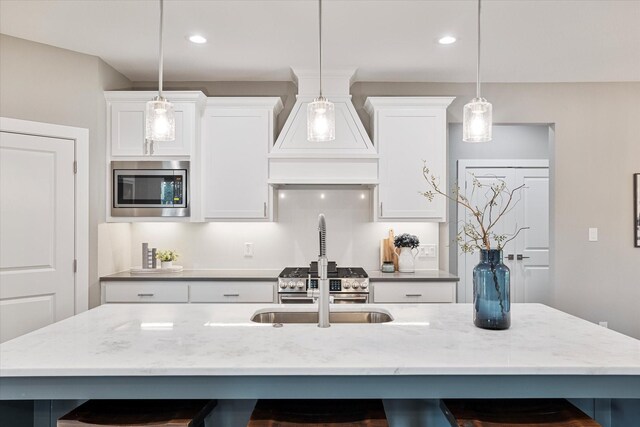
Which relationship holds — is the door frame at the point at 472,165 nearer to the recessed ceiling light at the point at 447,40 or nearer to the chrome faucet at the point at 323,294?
the recessed ceiling light at the point at 447,40

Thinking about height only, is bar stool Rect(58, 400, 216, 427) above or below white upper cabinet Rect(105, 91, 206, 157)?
below

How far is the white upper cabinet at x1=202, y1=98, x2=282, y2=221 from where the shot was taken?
12.2 ft

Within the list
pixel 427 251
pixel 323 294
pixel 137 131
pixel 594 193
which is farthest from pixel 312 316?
pixel 594 193

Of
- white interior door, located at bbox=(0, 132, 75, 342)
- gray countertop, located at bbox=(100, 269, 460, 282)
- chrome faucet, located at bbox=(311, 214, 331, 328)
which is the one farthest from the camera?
gray countertop, located at bbox=(100, 269, 460, 282)

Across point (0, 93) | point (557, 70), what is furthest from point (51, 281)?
point (557, 70)

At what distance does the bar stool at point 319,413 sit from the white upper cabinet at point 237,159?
2342 mm

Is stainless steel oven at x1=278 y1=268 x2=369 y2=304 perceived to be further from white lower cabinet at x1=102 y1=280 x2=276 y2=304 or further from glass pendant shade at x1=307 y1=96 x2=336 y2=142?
glass pendant shade at x1=307 y1=96 x2=336 y2=142

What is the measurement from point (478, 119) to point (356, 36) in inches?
57.1

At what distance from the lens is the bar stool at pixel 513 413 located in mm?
1392

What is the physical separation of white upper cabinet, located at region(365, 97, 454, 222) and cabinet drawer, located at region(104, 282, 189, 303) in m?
1.76

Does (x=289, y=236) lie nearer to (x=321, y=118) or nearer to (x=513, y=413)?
(x=321, y=118)

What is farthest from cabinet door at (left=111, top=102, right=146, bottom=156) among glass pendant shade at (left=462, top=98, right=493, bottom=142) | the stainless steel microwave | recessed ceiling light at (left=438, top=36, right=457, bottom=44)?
glass pendant shade at (left=462, top=98, right=493, bottom=142)

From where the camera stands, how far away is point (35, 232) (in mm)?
3127

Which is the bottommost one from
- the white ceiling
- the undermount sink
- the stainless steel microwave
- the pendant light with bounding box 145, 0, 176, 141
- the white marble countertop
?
the undermount sink
